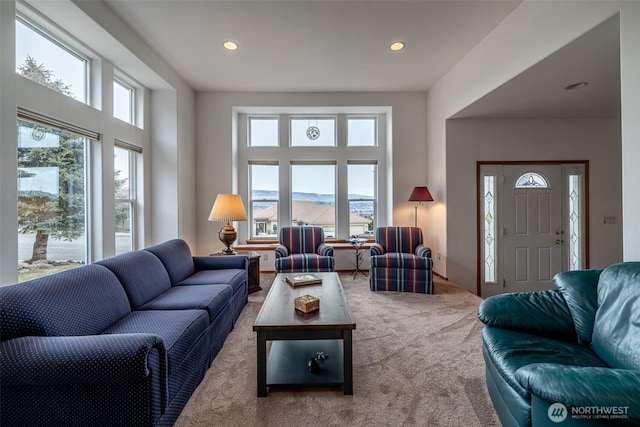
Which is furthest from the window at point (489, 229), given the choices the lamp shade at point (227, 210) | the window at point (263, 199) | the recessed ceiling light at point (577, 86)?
the lamp shade at point (227, 210)

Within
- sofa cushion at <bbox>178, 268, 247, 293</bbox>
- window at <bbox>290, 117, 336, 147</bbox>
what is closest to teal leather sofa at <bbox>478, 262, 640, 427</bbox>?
sofa cushion at <bbox>178, 268, 247, 293</bbox>

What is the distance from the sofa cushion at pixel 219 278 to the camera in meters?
2.74

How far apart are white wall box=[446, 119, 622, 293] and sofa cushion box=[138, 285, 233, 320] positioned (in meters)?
3.30

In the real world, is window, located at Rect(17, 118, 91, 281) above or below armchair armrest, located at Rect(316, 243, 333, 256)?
above

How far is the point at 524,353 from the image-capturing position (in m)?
1.39

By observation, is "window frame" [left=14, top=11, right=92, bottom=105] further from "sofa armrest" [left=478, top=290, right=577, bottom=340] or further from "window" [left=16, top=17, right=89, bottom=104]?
"sofa armrest" [left=478, top=290, right=577, bottom=340]

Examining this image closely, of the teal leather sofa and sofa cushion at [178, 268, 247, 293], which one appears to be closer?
the teal leather sofa

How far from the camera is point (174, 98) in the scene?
157 inches

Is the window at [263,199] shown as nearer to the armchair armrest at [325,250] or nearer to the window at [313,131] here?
the window at [313,131]

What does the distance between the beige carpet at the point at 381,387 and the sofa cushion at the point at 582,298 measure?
0.68m

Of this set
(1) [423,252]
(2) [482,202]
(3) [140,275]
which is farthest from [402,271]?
(3) [140,275]

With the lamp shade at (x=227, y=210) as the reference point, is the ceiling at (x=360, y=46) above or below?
above

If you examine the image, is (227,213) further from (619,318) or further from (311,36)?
(619,318)

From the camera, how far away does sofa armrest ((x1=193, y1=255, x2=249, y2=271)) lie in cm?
327
